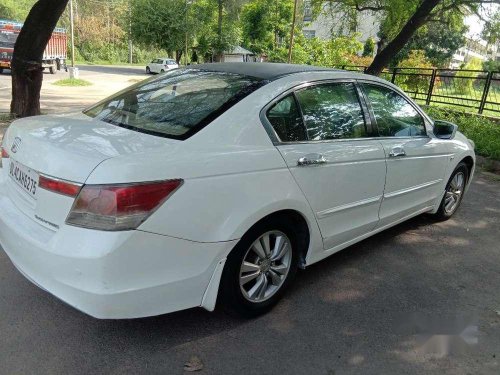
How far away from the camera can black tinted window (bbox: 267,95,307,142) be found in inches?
118

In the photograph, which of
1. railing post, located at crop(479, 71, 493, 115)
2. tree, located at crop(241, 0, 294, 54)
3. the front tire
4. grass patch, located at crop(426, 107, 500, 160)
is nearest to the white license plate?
the front tire

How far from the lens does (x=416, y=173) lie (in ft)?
13.6

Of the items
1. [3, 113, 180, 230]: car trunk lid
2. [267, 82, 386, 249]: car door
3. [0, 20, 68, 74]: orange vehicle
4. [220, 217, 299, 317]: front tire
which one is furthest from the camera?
[0, 20, 68, 74]: orange vehicle

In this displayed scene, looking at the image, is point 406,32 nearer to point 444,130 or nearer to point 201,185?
point 444,130

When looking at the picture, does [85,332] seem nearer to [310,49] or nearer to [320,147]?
[320,147]

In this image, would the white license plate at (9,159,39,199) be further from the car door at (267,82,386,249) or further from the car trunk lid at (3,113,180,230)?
the car door at (267,82,386,249)

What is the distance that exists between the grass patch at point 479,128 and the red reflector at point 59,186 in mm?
7975

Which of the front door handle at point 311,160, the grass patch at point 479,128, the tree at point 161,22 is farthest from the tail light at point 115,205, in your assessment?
the tree at point 161,22

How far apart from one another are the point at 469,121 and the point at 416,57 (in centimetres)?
1813

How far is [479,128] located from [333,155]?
27.5ft

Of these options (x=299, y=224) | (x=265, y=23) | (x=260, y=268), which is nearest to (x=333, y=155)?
(x=299, y=224)

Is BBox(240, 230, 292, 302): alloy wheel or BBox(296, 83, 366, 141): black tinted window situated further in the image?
BBox(296, 83, 366, 141): black tinted window

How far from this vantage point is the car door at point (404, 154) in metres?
3.81

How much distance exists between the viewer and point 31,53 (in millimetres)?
8539
